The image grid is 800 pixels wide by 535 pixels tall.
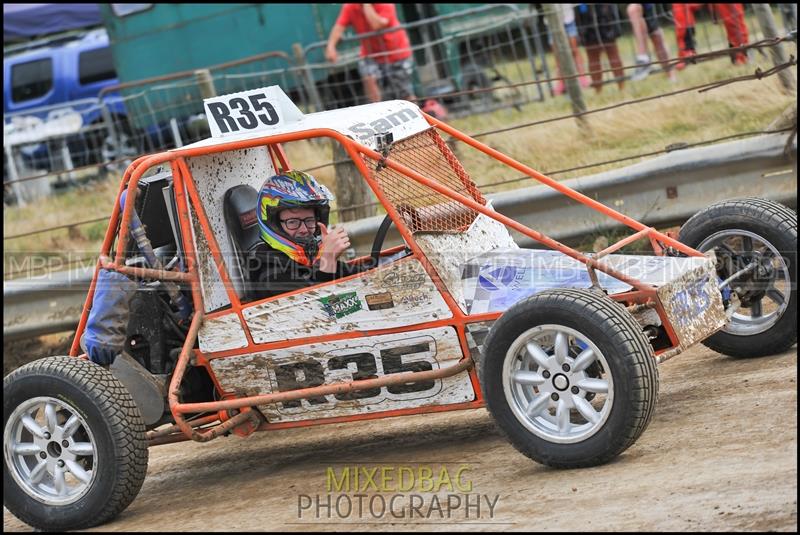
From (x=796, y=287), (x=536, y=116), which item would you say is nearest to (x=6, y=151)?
(x=536, y=116)

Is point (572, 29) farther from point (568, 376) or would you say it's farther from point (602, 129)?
point (568, 376)

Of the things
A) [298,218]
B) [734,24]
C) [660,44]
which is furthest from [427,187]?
[660,44]

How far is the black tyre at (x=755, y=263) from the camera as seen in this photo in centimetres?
572

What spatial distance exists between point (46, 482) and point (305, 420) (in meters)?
1.22

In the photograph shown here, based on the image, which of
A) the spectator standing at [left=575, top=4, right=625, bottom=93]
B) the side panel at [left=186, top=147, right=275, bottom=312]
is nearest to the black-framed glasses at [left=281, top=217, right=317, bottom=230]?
the side panel at [left=186, top=147, right=275, bottom=312]

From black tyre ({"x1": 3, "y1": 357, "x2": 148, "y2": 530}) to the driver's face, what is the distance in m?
1.07

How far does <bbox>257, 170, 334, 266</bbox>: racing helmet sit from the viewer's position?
568cm

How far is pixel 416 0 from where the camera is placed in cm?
1605

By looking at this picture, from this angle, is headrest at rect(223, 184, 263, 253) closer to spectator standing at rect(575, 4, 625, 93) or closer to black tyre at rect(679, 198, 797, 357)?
black tyre at rect(679, 198, 797, 357)

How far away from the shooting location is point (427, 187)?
18.2ft

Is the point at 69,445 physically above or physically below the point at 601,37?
below

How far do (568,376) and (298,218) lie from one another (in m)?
1.63

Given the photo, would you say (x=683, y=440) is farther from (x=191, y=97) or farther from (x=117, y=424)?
(x=191, y=97)

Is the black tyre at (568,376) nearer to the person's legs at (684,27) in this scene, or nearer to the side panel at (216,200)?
the side panel at (216,200)
